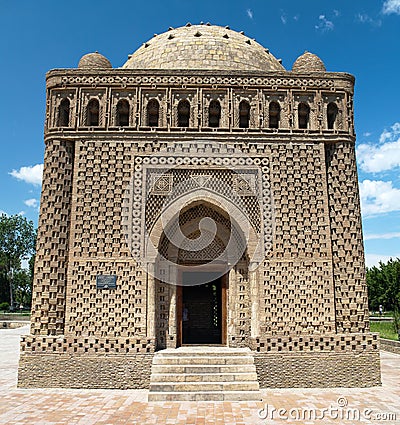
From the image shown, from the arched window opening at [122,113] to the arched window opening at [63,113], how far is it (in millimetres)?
1319

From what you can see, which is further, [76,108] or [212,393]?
[76,108]

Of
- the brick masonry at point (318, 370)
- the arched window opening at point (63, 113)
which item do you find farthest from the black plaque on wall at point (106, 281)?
the arched window opening at point (63, 113)

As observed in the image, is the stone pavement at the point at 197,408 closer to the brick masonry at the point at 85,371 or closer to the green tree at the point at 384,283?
the brick masonry at the point at 85,371

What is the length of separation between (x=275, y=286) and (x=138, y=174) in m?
4.09

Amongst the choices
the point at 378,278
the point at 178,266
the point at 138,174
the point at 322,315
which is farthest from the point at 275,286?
the point at 378,278

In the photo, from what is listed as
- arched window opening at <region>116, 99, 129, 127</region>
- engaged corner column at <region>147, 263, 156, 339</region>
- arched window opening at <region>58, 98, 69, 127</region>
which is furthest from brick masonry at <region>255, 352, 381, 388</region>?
arched window opening at <region>58, 98, 69, 127</region>

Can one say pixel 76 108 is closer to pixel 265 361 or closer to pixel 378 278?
pixel 265 361

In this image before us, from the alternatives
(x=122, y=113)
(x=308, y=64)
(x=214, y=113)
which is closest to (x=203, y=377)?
(x=214, y=113)

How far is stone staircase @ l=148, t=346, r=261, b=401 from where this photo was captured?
778 cm

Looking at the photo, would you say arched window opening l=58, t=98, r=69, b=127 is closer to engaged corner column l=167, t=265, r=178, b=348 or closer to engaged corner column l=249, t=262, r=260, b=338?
engaged corner column l=167, t=265, r=178, b=348

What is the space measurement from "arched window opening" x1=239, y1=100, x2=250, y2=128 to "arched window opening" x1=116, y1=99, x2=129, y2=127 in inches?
112

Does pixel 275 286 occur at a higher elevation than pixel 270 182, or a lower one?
lower

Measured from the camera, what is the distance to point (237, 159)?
31.9ft

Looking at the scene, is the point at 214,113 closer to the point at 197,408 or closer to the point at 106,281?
the point at 106,281
